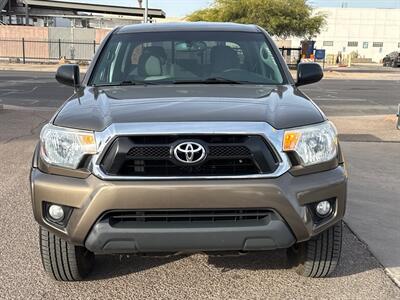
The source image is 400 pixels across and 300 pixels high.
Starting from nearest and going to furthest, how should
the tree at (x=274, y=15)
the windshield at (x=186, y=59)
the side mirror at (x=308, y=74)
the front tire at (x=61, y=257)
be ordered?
the front tire at (x=61, y=257), the windshield at (x=186, y=59), the side mirror at (x=308, y=74), the tree at (x=274, y=15)

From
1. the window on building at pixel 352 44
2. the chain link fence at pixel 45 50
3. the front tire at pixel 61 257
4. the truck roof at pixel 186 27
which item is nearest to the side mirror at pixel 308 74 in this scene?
the truck roof at pixel 186 27

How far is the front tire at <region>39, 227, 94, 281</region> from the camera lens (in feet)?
11.2

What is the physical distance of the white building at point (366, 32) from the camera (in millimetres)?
80625

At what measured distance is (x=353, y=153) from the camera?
8047mm

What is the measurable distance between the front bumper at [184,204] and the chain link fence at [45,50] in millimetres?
36003

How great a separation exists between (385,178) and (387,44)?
80.9 metres

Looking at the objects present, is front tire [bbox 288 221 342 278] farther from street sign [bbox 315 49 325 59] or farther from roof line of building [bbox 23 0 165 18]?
roof line of building [bbox 23 0 165 18]

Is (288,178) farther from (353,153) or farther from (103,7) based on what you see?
(103,7)

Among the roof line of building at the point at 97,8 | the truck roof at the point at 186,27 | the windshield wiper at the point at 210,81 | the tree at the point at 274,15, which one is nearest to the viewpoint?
the windshield wiper at the point at 210,81

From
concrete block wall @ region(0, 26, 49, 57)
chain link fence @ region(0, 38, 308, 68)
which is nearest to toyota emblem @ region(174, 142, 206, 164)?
chain link fence @ region(0, 38, 308, 68)

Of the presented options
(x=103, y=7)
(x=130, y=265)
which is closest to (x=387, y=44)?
(x=103, y=7)

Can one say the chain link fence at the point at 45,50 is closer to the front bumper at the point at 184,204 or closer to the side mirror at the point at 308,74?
the side mirror at the point at 308,74

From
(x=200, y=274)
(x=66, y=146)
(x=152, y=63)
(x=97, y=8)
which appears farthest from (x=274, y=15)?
Answer: (x=66, y=146)

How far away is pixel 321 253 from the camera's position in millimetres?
3500
